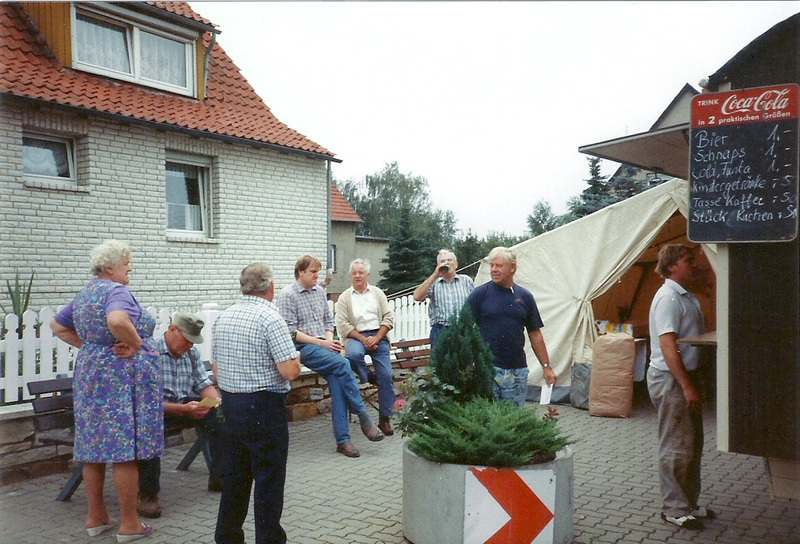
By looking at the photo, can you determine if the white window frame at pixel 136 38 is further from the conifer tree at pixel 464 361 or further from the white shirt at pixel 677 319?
the white shirt at pixel 677 319

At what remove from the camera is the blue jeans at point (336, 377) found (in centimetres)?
644

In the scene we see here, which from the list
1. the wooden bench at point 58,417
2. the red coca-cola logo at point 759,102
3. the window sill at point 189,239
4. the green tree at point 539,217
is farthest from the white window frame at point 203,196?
the green tree at point 539,217

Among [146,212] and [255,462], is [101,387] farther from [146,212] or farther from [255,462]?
[146,212]

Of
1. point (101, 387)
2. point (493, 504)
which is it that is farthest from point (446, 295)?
point (101, 387)

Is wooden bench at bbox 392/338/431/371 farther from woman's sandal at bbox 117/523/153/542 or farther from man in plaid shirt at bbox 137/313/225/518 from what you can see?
woman's sandal at bbox 117/523/153/542

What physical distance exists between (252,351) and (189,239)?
849 centimetres

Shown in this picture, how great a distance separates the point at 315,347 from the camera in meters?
6.59

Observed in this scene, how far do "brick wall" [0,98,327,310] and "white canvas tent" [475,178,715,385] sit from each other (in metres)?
5.41

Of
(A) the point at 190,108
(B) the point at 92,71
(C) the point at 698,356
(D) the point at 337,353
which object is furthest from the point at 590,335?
(B) the point at 92,71

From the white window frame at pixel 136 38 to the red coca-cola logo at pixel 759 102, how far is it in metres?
10.0

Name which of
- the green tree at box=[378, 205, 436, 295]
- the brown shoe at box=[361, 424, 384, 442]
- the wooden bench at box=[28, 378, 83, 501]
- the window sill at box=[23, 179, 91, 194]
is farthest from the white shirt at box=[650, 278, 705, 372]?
the green tree at box=[378, 205, 436, 295]

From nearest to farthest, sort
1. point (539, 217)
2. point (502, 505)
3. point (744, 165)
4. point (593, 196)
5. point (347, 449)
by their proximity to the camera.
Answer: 1. point (744, 165)
2. point (502, 505)
3. point (347, 449)
4. point (593, 196)
5. point (539, 217)

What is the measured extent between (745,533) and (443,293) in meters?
3.77

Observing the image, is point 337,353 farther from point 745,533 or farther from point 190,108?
point 190,108
